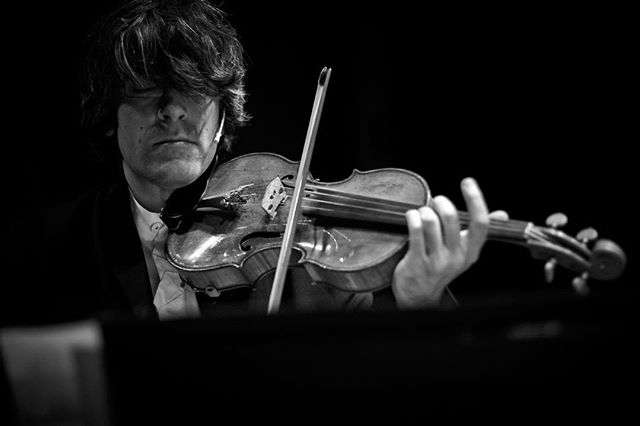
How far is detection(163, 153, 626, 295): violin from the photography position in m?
1.50

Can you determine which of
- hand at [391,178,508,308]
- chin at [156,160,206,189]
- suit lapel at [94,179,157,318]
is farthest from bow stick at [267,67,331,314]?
suit lapel at [94,179,157,318]

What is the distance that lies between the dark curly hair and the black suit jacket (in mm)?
245

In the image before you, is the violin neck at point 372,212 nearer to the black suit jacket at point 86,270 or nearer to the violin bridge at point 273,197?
the violin bridge at point 273,197

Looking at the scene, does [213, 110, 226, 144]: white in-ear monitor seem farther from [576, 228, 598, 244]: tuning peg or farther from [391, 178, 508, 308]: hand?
[576, 228, 598, 244]: tuning peg

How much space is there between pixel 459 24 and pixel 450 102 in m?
0.27

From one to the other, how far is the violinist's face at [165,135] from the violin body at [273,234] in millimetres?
89

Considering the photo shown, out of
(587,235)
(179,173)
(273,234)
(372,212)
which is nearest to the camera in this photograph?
(587,235)

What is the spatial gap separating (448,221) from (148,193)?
100cm

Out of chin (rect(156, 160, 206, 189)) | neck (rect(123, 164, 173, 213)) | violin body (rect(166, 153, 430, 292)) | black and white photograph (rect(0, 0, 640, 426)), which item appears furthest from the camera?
neck (rect(123, 164, 173, 213))

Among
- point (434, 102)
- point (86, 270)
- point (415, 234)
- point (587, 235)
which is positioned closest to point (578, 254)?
point (587, 235)

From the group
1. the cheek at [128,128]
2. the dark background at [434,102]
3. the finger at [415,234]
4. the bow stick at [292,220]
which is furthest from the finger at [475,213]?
the cheek at [128,128]

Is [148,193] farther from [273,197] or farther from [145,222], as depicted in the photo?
[273,197]

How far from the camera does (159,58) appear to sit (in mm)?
1984

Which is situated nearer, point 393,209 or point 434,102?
point 393,209
